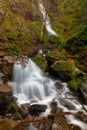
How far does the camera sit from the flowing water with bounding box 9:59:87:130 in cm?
1779

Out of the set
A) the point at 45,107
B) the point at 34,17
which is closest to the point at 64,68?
the point at 45,107

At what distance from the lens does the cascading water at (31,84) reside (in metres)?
18.9

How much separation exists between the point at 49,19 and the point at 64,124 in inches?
1504

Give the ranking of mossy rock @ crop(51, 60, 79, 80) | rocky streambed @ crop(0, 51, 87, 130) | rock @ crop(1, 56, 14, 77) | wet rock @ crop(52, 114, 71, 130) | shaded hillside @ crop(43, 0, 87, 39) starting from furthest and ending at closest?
shaded hillside @ crop(43, 0, 87, 39) < mossy rock @ crop(51, 60, 79, 80) < rock @ crop(1, 56, 14, 77) < wet rock @ crop(52, 114, 71, 130) < rocky streambed @ crop(0, 51, 87, 130)

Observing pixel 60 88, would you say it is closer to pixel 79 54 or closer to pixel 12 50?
pixel 79 54

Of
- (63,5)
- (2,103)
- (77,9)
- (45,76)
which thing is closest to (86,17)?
(77,9)

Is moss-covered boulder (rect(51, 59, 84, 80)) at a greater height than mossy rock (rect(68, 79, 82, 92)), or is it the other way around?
moss-covered boulder (rect(51, 59, 84, 80))

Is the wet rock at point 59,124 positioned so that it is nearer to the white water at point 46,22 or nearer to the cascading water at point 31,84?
the cascading water at point 31,84

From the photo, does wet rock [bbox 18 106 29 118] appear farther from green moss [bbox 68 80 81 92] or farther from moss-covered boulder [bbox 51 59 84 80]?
moss-covered boulder [bbox 51 59 84 80]

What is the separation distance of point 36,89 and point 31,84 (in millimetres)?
752

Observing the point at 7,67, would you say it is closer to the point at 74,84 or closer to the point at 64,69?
the point at 64,69

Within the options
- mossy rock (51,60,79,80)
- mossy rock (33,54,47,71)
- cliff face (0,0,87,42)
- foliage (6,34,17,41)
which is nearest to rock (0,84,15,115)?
mossy rock (51,60,79,80)

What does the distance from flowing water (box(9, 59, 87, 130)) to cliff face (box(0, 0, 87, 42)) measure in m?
12.0

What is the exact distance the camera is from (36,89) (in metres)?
19.8
